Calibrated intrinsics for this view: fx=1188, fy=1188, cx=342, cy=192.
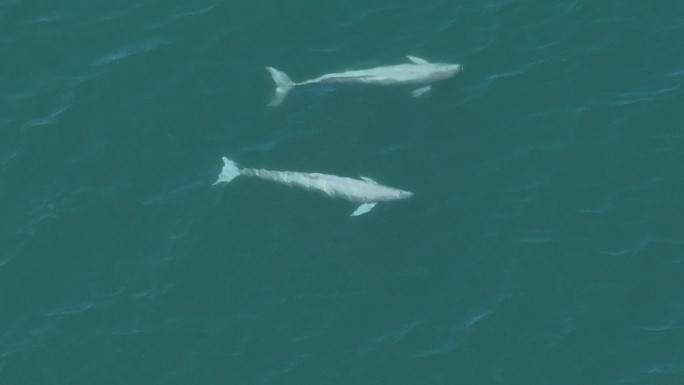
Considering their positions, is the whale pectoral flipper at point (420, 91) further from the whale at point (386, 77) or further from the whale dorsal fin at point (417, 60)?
the whale dorsal fin at point (417, 60)

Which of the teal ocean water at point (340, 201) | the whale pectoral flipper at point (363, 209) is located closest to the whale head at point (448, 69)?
the teal ocean water at point (340, 201)

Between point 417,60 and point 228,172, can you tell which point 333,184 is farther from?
point 417,60

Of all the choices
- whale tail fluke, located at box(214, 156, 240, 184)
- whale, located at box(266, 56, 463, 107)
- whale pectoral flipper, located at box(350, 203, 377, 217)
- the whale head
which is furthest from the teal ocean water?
whale tail fluke, located at box(214, 156, 240, 184)

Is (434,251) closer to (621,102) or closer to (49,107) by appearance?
(621,102)

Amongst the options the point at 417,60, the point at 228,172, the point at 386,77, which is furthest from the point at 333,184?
the point at 417,60

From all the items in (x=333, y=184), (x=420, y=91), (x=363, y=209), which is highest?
(x=420, y=91)

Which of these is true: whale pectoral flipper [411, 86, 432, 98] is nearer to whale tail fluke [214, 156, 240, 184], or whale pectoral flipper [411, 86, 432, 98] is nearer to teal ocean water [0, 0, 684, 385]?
teal ocean water [0, 0, 684, 385]

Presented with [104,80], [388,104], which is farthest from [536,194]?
[104,80]
